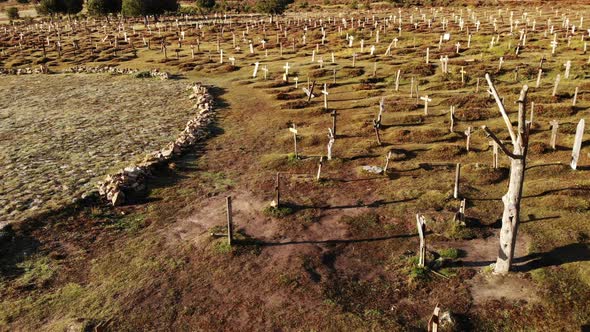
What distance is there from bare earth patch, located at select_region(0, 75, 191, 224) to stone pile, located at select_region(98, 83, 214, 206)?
1.25 metres

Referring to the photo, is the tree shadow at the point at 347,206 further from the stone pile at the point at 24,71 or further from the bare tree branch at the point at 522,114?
the stone pile at the point at 24,71

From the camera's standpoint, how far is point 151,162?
24.0 metres

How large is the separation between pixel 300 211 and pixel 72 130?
786 inches

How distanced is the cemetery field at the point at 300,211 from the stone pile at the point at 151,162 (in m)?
0.43

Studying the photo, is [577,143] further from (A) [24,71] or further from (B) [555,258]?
(A) [24,71]

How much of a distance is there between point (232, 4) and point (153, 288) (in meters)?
147

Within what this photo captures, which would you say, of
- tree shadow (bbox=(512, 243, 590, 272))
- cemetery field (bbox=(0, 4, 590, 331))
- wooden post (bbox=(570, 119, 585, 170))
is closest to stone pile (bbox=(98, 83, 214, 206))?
cemetery field (bbox=(0, 4, 590, 331))

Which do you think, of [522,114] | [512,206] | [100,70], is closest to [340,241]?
[512,206]

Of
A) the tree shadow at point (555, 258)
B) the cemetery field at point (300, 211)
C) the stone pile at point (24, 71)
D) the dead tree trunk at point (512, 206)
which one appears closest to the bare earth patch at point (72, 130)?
the cemetery field at point (300, 211)

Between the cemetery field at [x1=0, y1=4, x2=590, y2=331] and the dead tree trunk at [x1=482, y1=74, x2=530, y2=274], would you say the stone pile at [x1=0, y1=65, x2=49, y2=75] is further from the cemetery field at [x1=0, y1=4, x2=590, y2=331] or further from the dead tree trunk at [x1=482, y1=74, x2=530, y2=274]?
the dead tree trunk at [x1=482, y1=74, x2=530, y2=274]

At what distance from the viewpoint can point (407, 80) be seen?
44.5 meters

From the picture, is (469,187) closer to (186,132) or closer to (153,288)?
(153,288)

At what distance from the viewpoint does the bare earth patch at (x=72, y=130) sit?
71.9 feet

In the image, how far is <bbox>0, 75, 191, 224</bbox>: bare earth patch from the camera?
2192cm
